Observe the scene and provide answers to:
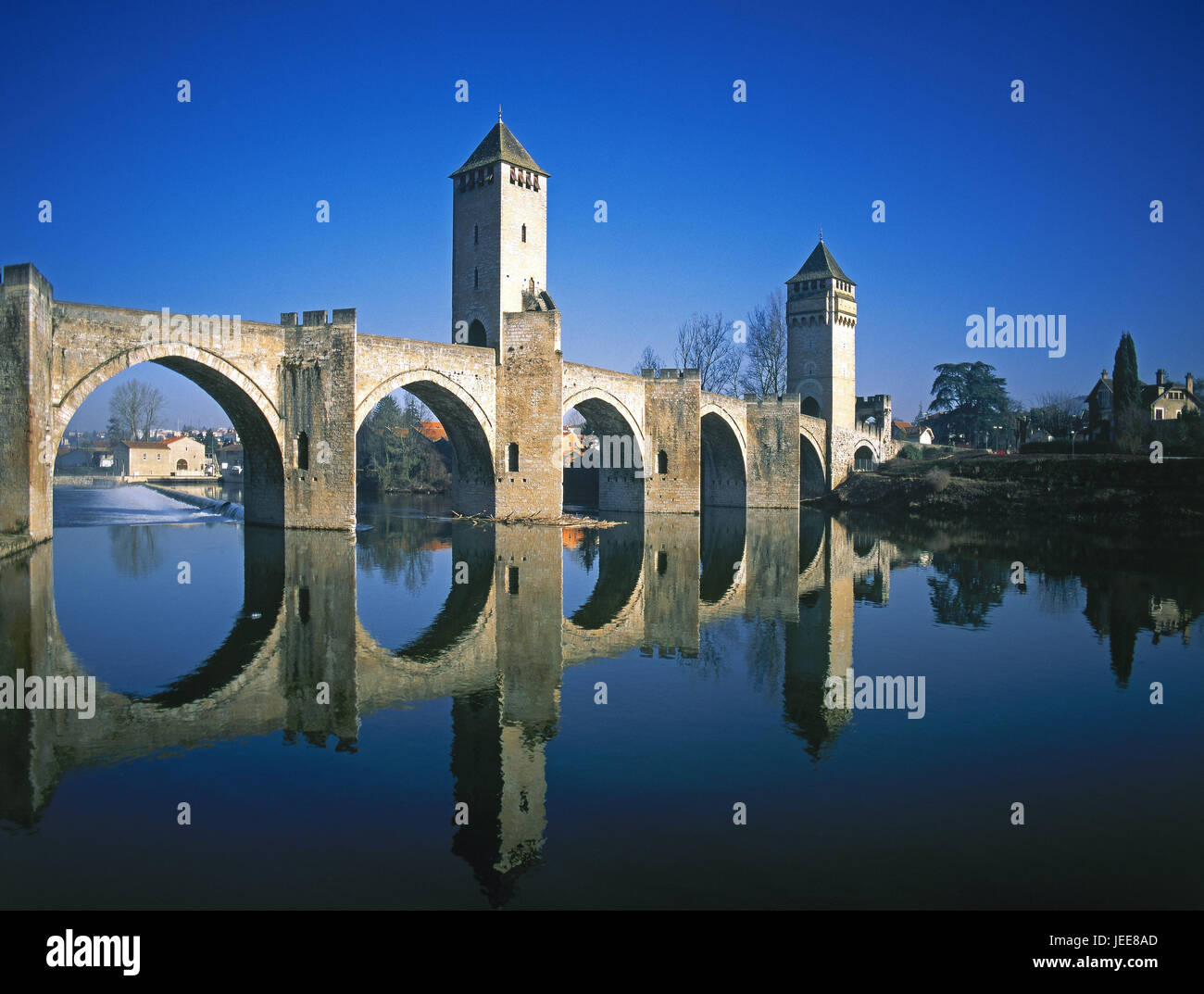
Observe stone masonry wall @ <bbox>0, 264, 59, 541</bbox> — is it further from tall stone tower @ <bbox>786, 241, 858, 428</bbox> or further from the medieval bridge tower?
tall stone tower @ <bbox>786, 241, 858, 428</bbox>

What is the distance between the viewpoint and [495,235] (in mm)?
26766

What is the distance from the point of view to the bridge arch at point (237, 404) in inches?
695

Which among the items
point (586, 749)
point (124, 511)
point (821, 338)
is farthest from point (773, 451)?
point (586, 749)

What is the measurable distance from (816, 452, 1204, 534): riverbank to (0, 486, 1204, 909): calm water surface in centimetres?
1808

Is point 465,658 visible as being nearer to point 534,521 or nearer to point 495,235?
point 534,521

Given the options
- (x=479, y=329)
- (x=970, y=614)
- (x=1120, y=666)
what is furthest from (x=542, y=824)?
(x=479, y=329)

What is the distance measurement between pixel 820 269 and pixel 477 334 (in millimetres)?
27532

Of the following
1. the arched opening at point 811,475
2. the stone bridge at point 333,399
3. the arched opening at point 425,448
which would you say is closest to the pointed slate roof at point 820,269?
the arched opening at point 811,475

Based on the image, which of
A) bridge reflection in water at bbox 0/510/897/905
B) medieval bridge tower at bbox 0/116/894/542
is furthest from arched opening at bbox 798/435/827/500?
Answer: bridge reflection in water at bbox 0/510/897/905

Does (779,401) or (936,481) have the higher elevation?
(779,401)

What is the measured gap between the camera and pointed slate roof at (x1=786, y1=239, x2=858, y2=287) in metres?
47.8

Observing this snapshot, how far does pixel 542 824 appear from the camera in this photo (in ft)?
17.0

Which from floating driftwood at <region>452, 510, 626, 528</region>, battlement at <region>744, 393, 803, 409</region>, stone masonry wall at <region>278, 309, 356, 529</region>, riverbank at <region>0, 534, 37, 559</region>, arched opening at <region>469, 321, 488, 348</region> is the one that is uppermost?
arched opening at <region>469, 321, 488, 348</region>
